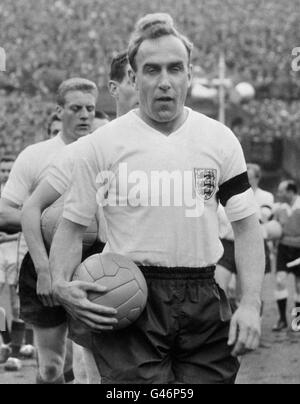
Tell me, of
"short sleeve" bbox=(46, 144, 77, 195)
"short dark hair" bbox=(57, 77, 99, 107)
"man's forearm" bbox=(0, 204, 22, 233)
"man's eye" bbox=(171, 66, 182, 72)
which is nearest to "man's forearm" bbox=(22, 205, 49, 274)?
"short sleeve" bbox=(46, 144, 77, 195)

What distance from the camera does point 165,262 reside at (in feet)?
12.0

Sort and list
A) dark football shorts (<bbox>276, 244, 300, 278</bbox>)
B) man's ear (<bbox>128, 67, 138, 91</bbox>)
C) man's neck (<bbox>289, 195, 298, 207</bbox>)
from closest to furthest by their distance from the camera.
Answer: man's ear (<bbox>128, 67, 138, 91</bbox>) < dark football shorts (<bbox>276, 244, 300, 278</bbox>) < man's neck (<bbox>289, 195, 298, 207</bbox>)

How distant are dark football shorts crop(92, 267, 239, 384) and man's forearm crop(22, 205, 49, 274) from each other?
76cm

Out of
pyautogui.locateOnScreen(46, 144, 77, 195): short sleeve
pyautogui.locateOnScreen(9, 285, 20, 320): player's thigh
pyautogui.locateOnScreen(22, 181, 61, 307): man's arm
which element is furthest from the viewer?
pyautogui.locateOnScreen(9, 285, 20, 320): player's thigh

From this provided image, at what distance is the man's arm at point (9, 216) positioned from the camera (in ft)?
18.9

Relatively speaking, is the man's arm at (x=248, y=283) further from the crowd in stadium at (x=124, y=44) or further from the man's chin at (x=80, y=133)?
the crowd in stadium at (x=124, y=44)

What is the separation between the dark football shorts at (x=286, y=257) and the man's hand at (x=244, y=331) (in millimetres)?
8788

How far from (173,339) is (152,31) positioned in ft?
3.94

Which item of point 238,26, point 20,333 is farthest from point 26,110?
point 20,333

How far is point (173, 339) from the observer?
3668 mm

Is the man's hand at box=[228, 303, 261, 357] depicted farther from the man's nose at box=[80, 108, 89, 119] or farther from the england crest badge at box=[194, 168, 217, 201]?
the man's nose at box=[80, 108, 89, 119]

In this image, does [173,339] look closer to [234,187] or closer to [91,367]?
[234,187]

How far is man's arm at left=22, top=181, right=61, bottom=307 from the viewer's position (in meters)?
4.25

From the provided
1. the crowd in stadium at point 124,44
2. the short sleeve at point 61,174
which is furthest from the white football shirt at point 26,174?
the crowd in stadium at point 124,44
